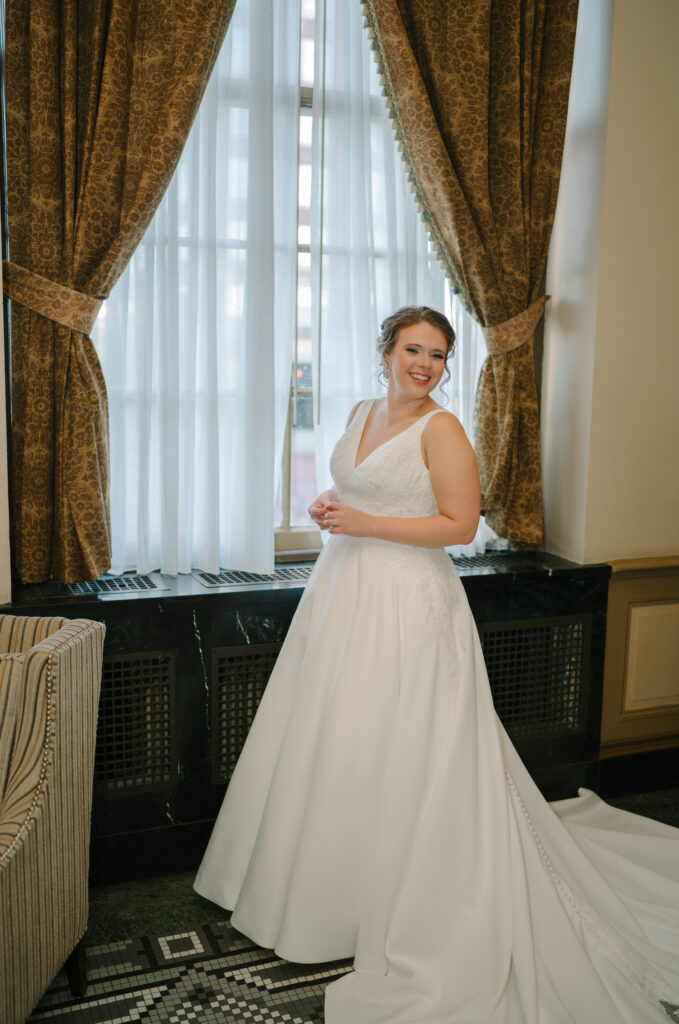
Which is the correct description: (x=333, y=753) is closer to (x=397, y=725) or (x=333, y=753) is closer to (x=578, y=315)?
(x=397, y=725)

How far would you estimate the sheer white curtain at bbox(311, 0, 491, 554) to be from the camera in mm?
2953

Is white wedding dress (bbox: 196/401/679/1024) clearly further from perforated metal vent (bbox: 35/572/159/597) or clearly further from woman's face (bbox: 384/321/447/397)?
perforated metal vent (bbox: 35/572/159/597)

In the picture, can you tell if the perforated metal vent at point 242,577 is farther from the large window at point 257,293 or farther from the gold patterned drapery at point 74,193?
the gold patterned drapery at point 74,193

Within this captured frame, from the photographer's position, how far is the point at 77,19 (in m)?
2.54

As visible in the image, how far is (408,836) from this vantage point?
2.25 metres

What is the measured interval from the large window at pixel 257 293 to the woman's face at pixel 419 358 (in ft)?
2.04

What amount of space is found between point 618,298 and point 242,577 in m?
1.61

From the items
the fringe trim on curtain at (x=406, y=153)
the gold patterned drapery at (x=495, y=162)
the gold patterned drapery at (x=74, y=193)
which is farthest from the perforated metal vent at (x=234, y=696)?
the fringe trim on curtain at (x=406, y=153)

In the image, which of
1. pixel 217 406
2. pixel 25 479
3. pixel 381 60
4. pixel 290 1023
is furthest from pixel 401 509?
pixel 381 60

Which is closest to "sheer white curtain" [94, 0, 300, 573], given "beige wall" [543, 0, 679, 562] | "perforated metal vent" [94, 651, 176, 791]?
"perforated metal vent" [94, 651, 176, 791]

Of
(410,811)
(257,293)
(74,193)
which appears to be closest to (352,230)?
(257,293)

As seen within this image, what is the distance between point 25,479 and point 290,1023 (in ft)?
5.31

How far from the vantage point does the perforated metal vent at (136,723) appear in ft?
8.55

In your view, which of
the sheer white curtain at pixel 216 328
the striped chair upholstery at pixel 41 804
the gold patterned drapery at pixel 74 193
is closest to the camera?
the striped chair upholstery at pixel 41 804
